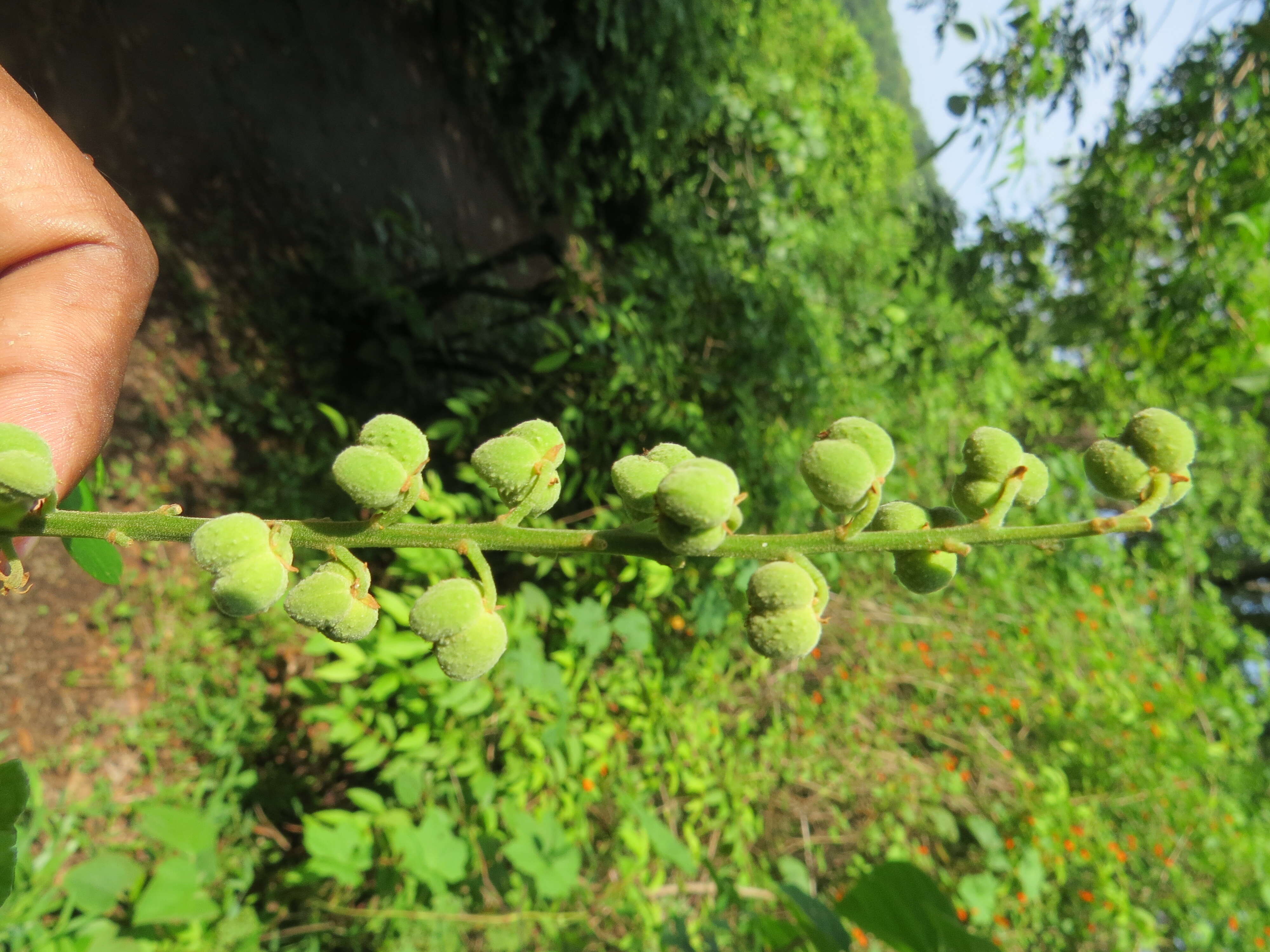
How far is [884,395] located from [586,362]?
86.3 inches

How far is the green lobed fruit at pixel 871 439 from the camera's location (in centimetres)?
118

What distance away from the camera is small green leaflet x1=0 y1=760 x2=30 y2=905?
0.98 m

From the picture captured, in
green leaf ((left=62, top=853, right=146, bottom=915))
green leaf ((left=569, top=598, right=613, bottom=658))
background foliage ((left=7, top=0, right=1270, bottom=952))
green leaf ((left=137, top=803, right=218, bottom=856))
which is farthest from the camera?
green leaf ((left=569, top=598, right=613, bottom=658))

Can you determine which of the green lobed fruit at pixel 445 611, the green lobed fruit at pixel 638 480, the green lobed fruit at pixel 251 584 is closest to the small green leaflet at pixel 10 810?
the green lobed fruit at pixel 251 584

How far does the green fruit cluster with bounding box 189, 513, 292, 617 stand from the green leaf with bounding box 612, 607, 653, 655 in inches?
89.4

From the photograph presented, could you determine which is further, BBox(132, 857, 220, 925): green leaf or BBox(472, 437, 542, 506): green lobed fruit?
BBox(132, 857, 220, 925): green leaf

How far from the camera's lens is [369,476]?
1069mm

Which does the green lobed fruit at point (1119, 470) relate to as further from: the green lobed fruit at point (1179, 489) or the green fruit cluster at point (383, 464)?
the green fruit cluster at point (383, 464)

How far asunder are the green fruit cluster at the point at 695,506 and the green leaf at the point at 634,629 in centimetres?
221

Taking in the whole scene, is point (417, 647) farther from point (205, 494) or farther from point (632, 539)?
point (205, 494)

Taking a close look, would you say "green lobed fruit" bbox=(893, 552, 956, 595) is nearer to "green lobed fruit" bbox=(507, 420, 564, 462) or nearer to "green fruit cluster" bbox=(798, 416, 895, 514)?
"green fruit cluster" bbox=(798, 416, 895, 514)

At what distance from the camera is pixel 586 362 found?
12.2 feet

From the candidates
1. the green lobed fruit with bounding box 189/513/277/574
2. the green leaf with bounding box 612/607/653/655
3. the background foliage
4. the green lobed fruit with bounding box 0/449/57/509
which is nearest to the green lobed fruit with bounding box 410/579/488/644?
the green lobed fruit with bounding box 189/513/277/574

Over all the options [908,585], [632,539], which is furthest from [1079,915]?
[632,539]
